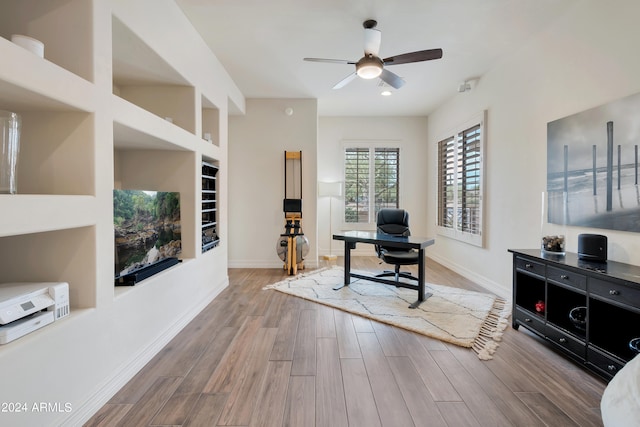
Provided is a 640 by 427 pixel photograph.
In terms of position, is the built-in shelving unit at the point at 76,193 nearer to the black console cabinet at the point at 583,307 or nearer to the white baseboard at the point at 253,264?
the white baseboard at the point at 253,264

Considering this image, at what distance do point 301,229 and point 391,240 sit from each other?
186cm

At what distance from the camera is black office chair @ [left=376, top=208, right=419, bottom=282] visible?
4.04 metres

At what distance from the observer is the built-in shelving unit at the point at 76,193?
4.50 feet

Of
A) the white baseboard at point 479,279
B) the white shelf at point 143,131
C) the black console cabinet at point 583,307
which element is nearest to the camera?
the black console cabinet at point 583,307

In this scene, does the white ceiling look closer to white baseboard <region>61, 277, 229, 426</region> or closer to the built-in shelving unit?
the built-in shelving unit

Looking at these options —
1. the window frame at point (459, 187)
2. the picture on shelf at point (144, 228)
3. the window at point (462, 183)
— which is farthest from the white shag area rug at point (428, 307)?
the picture on shelf at point (144, 228)

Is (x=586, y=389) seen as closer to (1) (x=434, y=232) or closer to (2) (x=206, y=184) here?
(2) (x=206, y=184)

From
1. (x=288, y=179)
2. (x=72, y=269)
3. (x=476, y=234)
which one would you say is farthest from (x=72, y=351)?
(x=476, y=234)

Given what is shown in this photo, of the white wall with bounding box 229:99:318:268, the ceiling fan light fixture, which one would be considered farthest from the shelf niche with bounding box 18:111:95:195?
the white wall with bounding box 229:99:318:268

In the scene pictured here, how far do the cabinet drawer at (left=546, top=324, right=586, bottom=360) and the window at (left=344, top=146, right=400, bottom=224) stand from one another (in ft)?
14.0

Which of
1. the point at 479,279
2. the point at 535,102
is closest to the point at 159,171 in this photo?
the point at 535,102

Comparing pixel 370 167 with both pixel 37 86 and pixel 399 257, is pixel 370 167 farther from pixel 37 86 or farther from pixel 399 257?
pixel 37 86

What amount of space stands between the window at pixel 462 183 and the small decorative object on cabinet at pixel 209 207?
3549mm

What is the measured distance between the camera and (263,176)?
541 centimetres
